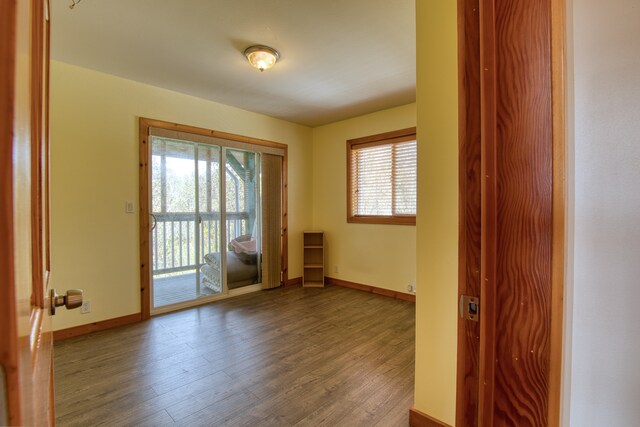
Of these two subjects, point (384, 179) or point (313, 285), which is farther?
point (313, 285)

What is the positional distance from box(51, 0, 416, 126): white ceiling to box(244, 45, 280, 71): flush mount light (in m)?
0.05

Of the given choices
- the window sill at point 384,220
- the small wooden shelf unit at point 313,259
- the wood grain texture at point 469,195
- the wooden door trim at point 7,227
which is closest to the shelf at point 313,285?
the small wooden shelf unit at point 313,259

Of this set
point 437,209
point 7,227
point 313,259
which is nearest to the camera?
point 7,227

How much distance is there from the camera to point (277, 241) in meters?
4.42

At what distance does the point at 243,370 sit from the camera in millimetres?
2178

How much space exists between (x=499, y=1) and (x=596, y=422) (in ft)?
2.88

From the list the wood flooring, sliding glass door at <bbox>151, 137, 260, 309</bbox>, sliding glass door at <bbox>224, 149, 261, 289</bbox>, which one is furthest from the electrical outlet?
sliding glass door at <bbox>224, 149, 261, 289</bbox>

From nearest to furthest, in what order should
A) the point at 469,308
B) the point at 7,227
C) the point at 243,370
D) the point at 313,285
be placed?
the point at 7,227 → the point at 469,308 → the point at 243,370 → the point at 313,285

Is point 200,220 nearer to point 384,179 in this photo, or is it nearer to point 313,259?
point 313,259

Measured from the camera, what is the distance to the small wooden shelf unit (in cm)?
466

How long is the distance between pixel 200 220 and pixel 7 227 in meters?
3.60

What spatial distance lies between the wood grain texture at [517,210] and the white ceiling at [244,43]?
→ 1612mm

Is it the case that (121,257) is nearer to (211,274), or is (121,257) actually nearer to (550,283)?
(211,274)

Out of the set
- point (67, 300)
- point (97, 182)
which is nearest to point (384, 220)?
point (97, 182)
